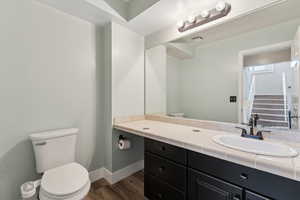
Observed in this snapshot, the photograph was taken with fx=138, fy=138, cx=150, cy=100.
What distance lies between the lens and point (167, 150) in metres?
1.29

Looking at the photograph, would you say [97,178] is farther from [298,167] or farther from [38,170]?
[298,167]

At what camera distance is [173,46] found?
6.57ft

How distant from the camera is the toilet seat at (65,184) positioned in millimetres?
1054

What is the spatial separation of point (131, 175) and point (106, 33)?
6.97ft

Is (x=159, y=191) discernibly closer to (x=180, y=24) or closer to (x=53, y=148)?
(x=53, y=148)

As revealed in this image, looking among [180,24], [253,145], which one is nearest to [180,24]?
[180,24]

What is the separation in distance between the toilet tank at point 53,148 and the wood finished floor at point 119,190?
21.2 inches

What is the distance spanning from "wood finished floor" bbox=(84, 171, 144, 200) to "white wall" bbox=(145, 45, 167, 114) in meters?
1.05

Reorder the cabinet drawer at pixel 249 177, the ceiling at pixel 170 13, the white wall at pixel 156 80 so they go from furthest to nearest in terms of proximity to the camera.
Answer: the white wall at pixel 156 80, the ceiling at pixel 170 13, the cabinet drawer at pixel 249 177

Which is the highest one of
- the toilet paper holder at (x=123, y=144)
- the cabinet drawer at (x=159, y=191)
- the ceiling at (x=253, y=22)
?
the ceiling at (x=253, y=22)

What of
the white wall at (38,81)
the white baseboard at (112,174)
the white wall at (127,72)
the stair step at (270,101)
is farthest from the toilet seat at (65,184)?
the stair step at (270,101)

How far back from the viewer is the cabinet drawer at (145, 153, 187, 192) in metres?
1.18

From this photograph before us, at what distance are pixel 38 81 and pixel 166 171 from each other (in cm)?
164

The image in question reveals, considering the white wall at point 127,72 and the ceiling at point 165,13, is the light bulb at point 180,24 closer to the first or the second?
the ceiling at point 165,13
